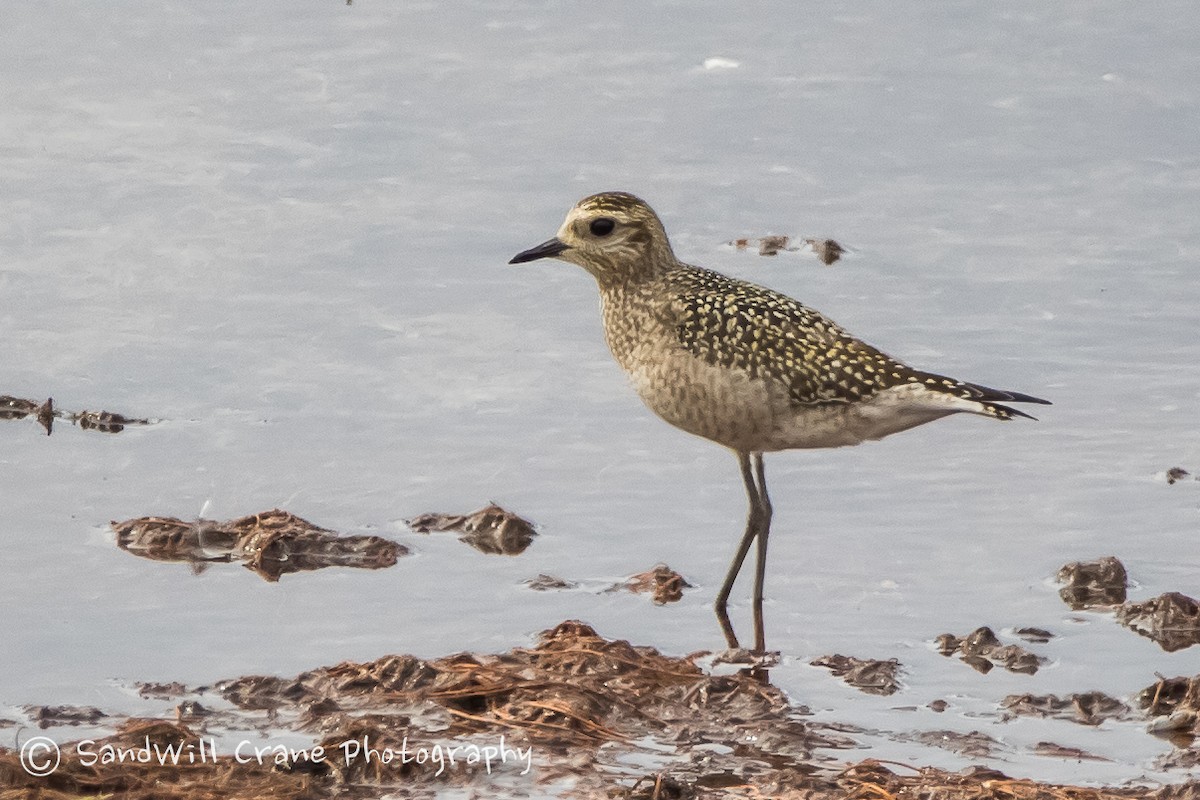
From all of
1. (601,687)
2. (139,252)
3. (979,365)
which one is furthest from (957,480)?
(139,252)

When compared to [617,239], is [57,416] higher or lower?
lower

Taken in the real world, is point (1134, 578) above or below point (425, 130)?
below

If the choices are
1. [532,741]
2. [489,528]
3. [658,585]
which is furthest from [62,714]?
[658,585]

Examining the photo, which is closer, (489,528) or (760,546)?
(760,546)

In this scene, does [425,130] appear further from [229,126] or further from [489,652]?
[489,652]

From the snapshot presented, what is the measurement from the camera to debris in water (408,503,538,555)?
1094 centimetres

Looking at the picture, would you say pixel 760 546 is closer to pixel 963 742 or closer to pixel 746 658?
pixel 746 658

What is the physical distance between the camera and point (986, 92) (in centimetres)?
1723

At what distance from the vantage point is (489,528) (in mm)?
11023

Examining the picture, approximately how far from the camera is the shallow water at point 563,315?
10211mm

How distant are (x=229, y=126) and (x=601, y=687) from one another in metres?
8.55

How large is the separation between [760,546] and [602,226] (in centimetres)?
165

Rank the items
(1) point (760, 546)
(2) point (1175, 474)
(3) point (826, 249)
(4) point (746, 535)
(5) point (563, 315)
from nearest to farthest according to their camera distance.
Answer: (1) point (760, 546)
(4) point (746, 535)
(2) point (1175, 474)
(5) point (563, 315)
(3) point (826, 249)

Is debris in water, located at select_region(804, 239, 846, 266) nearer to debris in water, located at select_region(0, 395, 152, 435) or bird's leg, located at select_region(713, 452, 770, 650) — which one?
bird's leg, located at select_region(713, 452, 770, 650)
